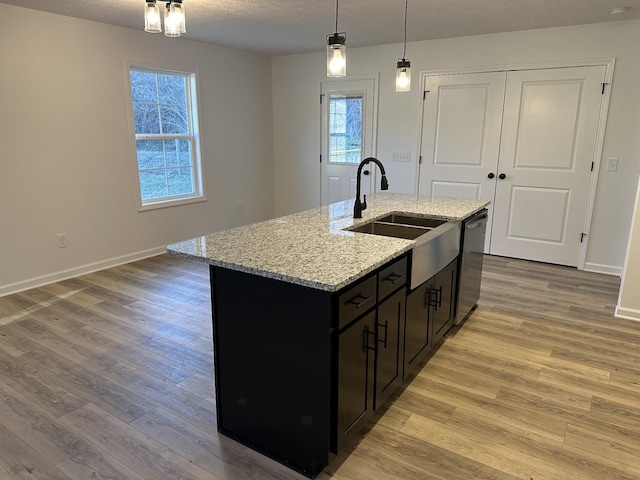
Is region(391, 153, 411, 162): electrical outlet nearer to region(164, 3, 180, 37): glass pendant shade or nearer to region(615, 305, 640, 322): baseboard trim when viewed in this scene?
region(615, 305, 640, 322): baseboard trim

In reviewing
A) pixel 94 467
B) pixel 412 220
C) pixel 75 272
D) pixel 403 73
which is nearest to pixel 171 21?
pixel 403 73

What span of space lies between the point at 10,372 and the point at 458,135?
4.66 metres

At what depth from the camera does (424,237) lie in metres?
2.43

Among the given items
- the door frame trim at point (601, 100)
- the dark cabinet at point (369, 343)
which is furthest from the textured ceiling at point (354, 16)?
the dark cabinet at point (369, 343)

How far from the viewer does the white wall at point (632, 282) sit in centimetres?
334

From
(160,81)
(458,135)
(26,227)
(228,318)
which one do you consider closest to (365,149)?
(458,135)

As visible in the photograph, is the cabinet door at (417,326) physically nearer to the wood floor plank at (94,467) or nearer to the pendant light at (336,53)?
the pendant light at (336,53)

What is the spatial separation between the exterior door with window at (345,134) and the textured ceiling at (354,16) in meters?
0.82

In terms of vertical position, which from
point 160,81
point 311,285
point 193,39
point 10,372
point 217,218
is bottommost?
point 10,372

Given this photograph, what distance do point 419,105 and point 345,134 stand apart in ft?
3.56

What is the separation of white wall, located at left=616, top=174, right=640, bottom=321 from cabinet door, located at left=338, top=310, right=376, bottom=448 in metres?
2.58

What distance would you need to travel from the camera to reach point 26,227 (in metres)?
3.93

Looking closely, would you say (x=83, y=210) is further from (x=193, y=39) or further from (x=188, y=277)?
(x=193, y=39)

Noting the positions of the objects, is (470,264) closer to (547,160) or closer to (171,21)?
(547,160)
